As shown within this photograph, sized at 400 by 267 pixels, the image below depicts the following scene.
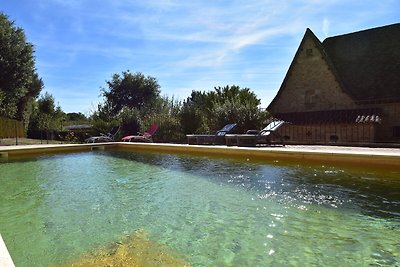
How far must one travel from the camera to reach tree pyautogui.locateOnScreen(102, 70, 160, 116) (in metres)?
42.9

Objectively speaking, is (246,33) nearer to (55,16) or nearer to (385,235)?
(55,16)

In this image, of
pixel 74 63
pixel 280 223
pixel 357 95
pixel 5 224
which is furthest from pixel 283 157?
pixel 74 63

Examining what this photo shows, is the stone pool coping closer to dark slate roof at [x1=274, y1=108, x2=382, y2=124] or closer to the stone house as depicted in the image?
dark slate roof at [x1=274, y1=108, x2=382, y2=124]

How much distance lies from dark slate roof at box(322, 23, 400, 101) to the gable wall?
2.25 ft

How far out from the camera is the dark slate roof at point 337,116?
14536mm

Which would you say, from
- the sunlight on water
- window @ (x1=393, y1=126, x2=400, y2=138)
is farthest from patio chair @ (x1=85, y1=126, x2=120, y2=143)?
window @ (x1=393, y1=126, x2=400, y2=138)

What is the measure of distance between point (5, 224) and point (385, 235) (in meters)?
4.76

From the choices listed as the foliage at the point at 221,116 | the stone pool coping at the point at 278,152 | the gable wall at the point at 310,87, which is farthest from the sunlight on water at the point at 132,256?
the gable wall at the point at 310,87

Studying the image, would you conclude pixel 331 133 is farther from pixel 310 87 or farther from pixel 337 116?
pixel 310 87

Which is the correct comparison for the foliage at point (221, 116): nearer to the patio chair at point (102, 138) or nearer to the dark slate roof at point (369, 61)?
the patio chair at point (102, 138)

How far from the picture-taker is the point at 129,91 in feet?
141

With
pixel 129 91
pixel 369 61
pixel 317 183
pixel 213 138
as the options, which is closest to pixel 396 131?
pixel 369 61

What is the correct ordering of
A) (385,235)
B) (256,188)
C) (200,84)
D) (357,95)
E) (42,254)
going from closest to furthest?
(42,254) < (385,235) < (256,188) < (357,95) < (200,84)

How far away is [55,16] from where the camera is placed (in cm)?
1380
